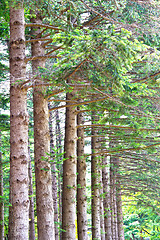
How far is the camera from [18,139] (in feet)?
15.8

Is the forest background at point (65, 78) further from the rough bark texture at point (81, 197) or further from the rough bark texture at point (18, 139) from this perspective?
the rough bark texture at point (81, 197)

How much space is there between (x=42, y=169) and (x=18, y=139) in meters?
1.22

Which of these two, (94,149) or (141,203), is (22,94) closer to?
(94,149)

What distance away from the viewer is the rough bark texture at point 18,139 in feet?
14.9

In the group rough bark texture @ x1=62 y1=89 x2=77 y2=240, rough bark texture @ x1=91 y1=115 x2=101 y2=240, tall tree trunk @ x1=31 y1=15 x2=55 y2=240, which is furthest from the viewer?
rough bark texture @ x1=91 y1=115 x2=101 y2=240

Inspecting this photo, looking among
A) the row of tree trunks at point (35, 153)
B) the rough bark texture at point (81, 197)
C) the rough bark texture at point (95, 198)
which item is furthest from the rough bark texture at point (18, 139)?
the rough bark texture at point (95, 198)

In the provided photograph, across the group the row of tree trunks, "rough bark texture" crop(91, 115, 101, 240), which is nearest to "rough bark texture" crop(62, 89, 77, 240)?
the row of tree trunks

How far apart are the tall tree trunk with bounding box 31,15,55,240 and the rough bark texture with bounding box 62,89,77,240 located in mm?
1506

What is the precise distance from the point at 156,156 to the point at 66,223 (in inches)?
230

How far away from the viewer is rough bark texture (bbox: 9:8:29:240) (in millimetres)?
4547

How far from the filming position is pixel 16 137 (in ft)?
15.8

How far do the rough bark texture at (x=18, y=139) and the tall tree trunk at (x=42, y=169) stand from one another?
0.41m

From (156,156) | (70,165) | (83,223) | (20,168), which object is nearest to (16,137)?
(20,168)

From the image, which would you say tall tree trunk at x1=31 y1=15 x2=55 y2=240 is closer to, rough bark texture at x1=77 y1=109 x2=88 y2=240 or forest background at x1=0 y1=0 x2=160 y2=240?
forest background at x1=0 y1=0 x2=160 y2=240
